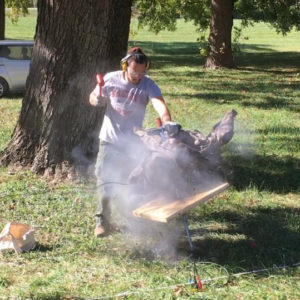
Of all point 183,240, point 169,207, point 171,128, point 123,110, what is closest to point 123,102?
point 123,110

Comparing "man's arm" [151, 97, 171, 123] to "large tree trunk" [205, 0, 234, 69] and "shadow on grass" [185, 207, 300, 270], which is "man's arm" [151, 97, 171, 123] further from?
"large tree trunk" [205, 0, 234, 69]

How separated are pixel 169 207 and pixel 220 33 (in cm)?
1522

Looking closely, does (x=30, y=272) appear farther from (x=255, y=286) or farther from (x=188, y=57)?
(x=188, y=57)

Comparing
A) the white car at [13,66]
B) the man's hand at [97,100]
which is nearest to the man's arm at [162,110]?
the man's hand at [97,100]

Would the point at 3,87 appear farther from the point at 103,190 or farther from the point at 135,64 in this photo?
the point at 135,64

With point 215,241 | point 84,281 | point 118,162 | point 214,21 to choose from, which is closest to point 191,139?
point 118,162

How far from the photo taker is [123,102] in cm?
461

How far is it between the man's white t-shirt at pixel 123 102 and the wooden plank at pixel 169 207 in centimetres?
71

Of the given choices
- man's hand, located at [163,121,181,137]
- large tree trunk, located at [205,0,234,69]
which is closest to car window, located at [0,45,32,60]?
large tree trunk, located at [205,0,234,69]

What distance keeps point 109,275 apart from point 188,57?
803 inches

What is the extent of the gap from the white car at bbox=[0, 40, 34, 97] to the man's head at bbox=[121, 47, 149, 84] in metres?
9.33

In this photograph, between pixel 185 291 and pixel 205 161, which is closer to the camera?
pixel 185 291

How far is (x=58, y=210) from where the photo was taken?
5578mm

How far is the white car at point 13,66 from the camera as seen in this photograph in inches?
527
